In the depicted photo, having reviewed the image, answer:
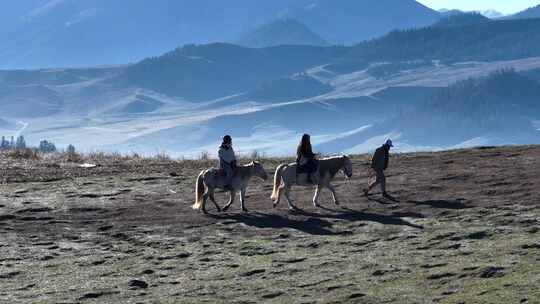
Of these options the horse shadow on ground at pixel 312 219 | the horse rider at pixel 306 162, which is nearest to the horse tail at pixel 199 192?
the horse shadow on ground at pixel 312 219

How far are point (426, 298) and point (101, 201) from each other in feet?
48.6

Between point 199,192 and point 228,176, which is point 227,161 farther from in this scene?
point 199,192

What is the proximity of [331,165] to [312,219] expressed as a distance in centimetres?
320

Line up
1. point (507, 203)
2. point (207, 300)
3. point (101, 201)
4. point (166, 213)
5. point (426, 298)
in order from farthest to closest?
1. point (101, 201)
2. point (166, 213)
3. point (507, 203)
4. point (207, 300)
5. point (426, 298)

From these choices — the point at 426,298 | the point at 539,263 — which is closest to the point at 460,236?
the point at 539,263

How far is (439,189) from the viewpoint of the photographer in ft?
99.2

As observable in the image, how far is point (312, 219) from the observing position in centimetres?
2720

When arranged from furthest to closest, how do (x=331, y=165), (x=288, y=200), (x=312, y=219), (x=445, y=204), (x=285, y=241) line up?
(x=331, y=165) < (x=288, y=200) < (x=445, y=204) < (x=312, y=219) < (x=285, y=241)

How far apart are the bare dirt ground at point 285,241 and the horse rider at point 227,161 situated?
822mm

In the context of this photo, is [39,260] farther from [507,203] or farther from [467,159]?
[467,159]

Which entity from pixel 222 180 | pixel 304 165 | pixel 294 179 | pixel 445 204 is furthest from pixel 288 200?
pixel 445 204

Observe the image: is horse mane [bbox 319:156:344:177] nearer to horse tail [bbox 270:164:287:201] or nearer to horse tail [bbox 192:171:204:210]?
horse tail [bbox 270:164:287:201]

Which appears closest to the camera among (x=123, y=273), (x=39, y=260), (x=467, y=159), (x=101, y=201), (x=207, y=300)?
(x=207, y=300)

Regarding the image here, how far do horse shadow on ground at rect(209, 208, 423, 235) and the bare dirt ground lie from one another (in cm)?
5
